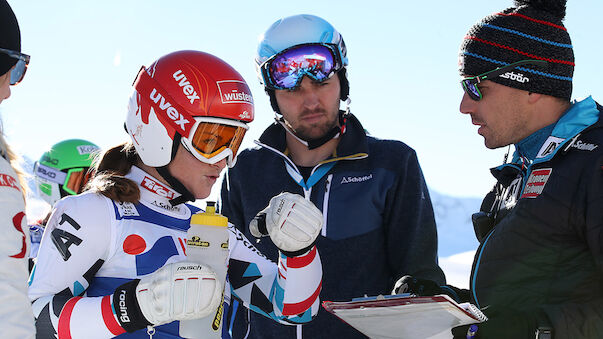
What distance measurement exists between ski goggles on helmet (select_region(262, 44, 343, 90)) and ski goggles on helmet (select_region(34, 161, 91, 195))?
513 centimetres

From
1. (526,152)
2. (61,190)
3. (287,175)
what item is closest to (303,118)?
(287,175)

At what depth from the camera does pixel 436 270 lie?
4.59 metres

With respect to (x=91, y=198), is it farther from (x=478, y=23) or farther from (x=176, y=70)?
(x=478, y=23)

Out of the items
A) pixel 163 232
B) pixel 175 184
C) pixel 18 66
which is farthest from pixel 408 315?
pixel 18 66

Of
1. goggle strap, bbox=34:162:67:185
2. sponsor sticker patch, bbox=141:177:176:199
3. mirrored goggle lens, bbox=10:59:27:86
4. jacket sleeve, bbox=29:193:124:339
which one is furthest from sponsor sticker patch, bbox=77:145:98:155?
mirrored goggle lens, bbox=10:59:27:86

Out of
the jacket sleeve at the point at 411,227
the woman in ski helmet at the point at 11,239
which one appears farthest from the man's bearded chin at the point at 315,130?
the woman in ski helmet at the point at 11,239

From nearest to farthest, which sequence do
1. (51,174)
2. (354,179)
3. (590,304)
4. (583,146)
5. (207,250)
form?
(590,304)
(583,146)
(207,250)
(354,179)
(51,174)

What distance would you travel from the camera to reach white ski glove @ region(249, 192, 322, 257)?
3.57m

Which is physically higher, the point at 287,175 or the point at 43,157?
the point at 287,175

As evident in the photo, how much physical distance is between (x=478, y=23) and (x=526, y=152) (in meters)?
0.91

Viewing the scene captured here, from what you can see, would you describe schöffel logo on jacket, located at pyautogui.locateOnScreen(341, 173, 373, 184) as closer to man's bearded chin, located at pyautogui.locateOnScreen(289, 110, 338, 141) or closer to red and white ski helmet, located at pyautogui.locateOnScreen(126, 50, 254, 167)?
man's bearded chin, located at pyautogui.locateOnScreen(289, 110, 338, 141)

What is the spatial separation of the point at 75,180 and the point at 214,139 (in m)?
6.03

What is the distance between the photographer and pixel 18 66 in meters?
2.83

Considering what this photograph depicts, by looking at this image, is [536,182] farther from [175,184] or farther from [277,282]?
[175,184]
